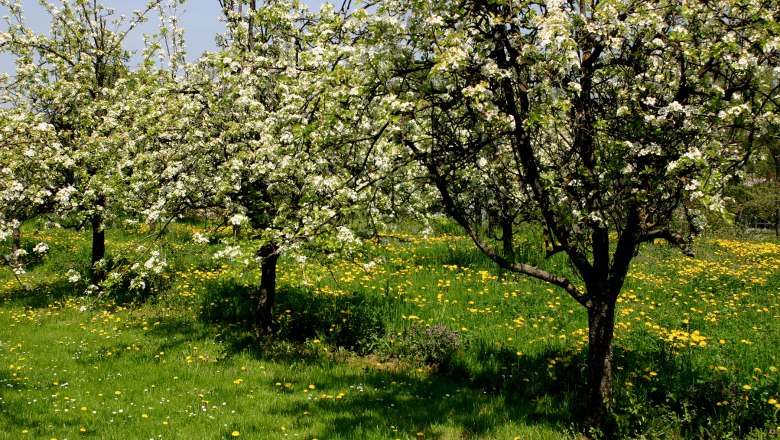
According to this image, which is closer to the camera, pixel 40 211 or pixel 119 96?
pixel 40 211

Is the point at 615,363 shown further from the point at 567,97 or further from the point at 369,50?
the point at 369,50

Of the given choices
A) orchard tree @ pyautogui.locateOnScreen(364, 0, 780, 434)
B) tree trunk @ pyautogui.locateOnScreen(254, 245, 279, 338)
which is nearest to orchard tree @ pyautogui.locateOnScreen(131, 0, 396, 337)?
tree trunk @ pyautogui.locateOnScreen(254, 245, 279, 338)

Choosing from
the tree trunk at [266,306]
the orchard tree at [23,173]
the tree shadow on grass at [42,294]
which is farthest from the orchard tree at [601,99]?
the tree shadow on grass at [42,294]

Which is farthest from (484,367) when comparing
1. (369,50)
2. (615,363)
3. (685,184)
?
(369,50)

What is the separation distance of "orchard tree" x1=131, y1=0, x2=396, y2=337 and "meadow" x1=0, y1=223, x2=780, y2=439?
81cm

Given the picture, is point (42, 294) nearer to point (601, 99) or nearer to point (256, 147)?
point (256, 147)

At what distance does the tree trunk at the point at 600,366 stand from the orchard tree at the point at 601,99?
0.05 feet

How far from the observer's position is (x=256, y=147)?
30.0 ft

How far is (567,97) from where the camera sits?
538cm

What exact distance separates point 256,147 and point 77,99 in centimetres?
784

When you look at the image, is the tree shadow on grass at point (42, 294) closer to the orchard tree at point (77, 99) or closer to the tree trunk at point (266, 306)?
the orchard tree at point (77, 99)

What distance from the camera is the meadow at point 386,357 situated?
269 inches

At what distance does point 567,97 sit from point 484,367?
15.9ft

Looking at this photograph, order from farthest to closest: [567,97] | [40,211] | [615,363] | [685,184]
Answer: [40,211], [615,363], [567,97], [685,184]
